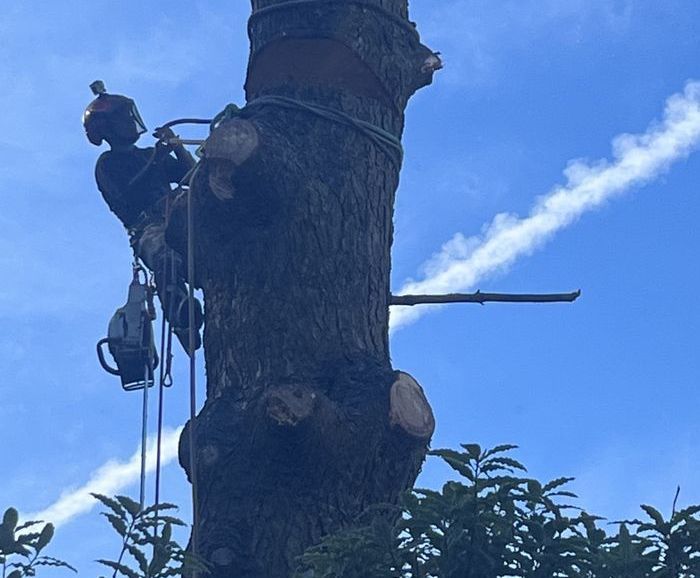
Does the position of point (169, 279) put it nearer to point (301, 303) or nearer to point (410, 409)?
point (301, 303)

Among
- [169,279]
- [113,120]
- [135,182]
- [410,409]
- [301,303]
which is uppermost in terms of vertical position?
[113,120]

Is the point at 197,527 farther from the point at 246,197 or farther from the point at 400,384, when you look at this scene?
the point at 246,197

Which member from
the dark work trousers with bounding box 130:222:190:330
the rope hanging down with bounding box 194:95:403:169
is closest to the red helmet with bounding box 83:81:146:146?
the dark work trousers with bounding box 130:222:190:330

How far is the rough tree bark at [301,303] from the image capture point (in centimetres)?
475

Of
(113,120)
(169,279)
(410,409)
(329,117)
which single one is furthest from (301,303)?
(113,120)

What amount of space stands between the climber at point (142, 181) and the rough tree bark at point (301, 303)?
2.67 ft

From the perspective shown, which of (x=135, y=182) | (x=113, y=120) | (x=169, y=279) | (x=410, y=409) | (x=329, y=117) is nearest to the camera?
(x=410, y=409)

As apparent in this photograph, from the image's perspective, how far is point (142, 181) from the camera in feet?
20.9

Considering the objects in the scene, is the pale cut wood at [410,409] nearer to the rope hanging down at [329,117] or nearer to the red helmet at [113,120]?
the rope hanging down at [329,117]

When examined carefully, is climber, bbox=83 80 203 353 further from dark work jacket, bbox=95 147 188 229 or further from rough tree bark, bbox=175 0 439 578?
rough tree bark, bbox=175 0 439 578

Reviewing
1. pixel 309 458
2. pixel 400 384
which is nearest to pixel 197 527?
pixel 309 458

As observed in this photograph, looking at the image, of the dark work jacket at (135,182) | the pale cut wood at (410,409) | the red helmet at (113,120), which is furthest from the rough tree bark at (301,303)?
the red helmet at (113,120)

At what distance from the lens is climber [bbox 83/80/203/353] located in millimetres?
6039

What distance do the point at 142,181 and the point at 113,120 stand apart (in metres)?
0.37
